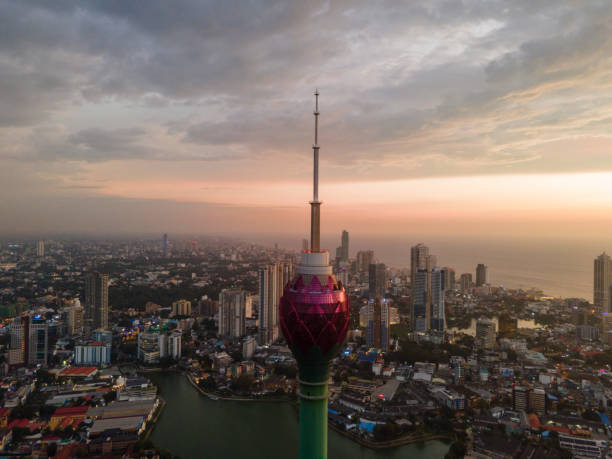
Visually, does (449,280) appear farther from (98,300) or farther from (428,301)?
(98,300)

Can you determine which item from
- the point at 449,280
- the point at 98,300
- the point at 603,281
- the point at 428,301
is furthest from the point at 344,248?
the point at 98,300

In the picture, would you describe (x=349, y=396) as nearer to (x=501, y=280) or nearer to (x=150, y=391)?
(x=150, y=391)

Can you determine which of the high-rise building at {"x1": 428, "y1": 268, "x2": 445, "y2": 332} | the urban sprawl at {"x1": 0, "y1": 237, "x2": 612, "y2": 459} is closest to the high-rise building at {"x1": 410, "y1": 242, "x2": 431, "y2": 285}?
the urban sprawl at {"x1": 0, "y1": 237, "x2": 612, "y2": 459}

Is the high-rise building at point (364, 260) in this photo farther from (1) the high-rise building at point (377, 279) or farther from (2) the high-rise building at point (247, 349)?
(2) the high-rise building at point (247, 349)

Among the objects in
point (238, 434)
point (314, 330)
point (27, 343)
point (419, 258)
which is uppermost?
point (314, 330)

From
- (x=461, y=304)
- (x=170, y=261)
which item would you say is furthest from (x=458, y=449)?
(x=170, y=261)

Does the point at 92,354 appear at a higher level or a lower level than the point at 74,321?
lower
